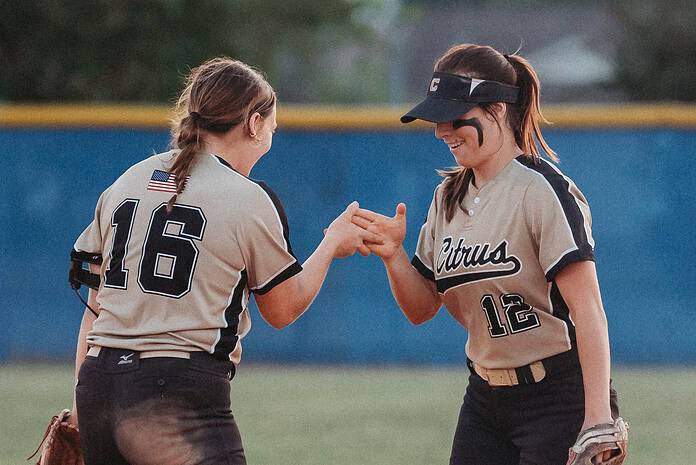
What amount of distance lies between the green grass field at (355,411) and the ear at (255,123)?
10.1 feet

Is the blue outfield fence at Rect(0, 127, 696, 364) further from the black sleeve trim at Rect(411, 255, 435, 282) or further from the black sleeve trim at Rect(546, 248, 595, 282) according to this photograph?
the black sleeve trim at Rect(546, 248, 595, 282)

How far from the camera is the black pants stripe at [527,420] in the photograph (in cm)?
385

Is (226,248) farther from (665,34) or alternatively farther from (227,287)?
(665,34)

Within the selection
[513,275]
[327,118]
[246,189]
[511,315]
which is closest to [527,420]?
[511,315]

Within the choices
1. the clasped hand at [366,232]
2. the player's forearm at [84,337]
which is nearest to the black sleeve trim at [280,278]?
the clasped hand at [366,232]

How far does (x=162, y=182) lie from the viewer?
367 cm

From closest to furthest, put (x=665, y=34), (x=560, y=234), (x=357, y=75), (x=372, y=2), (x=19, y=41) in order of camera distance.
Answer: (x=560, y=234) < (x=19, y=41) < (x=665, y=34) < (x=372, y=2) < (x=357, y=75)

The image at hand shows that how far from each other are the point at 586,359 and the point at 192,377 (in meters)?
1.17

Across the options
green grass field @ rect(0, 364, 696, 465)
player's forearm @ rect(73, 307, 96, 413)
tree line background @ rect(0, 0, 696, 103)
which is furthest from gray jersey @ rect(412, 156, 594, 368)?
tree line background @ rect(0, 0, 696, 103)

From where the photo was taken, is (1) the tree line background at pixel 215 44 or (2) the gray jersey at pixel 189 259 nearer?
(2) the gray jersey at pixel 189 259

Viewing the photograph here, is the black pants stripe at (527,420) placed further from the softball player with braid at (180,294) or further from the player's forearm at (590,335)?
the softball player with braid at (180,294)

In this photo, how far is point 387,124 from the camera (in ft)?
35.7

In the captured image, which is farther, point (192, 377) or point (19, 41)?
point (19, 41)

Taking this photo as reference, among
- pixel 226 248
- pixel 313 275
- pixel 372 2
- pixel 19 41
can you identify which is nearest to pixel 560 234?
pixel 313 275
